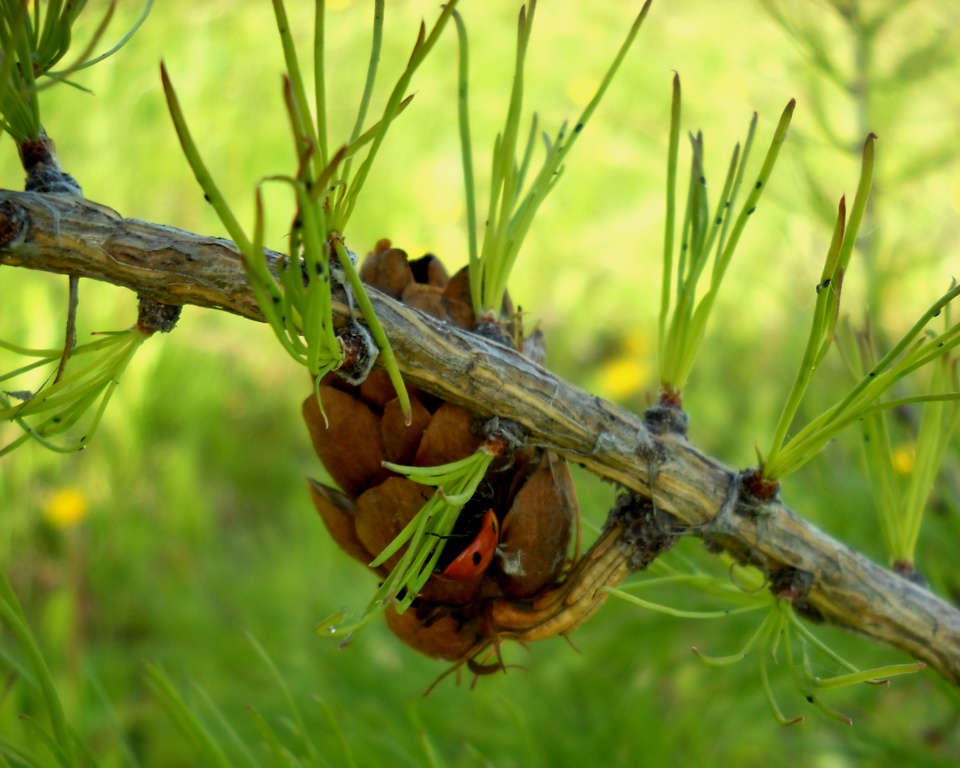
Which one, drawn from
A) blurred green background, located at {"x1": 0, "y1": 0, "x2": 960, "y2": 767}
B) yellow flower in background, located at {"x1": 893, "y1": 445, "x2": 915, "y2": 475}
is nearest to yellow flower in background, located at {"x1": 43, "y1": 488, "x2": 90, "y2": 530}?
blurred green background, located at {"x1": 0, "y1": 0, "x2": 960, "y2": 767}

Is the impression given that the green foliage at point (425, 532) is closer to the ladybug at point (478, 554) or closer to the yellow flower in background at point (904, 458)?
the ladybug at point (478, 554)

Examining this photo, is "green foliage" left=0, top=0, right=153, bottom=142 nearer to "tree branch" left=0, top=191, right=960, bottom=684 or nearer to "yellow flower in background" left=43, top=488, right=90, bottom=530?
"tree branch" left=0, top=191, right=960, bottom=684

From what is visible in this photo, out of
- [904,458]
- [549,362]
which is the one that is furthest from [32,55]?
[549,362]

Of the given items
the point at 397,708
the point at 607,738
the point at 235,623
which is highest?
the point at 607,738

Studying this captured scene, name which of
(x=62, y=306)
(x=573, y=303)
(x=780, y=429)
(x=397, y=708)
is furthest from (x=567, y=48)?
(x=780, y=429)

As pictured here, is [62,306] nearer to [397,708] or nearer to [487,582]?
[397,708]

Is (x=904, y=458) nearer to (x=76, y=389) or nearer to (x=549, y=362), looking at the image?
(x=76, y=389)
